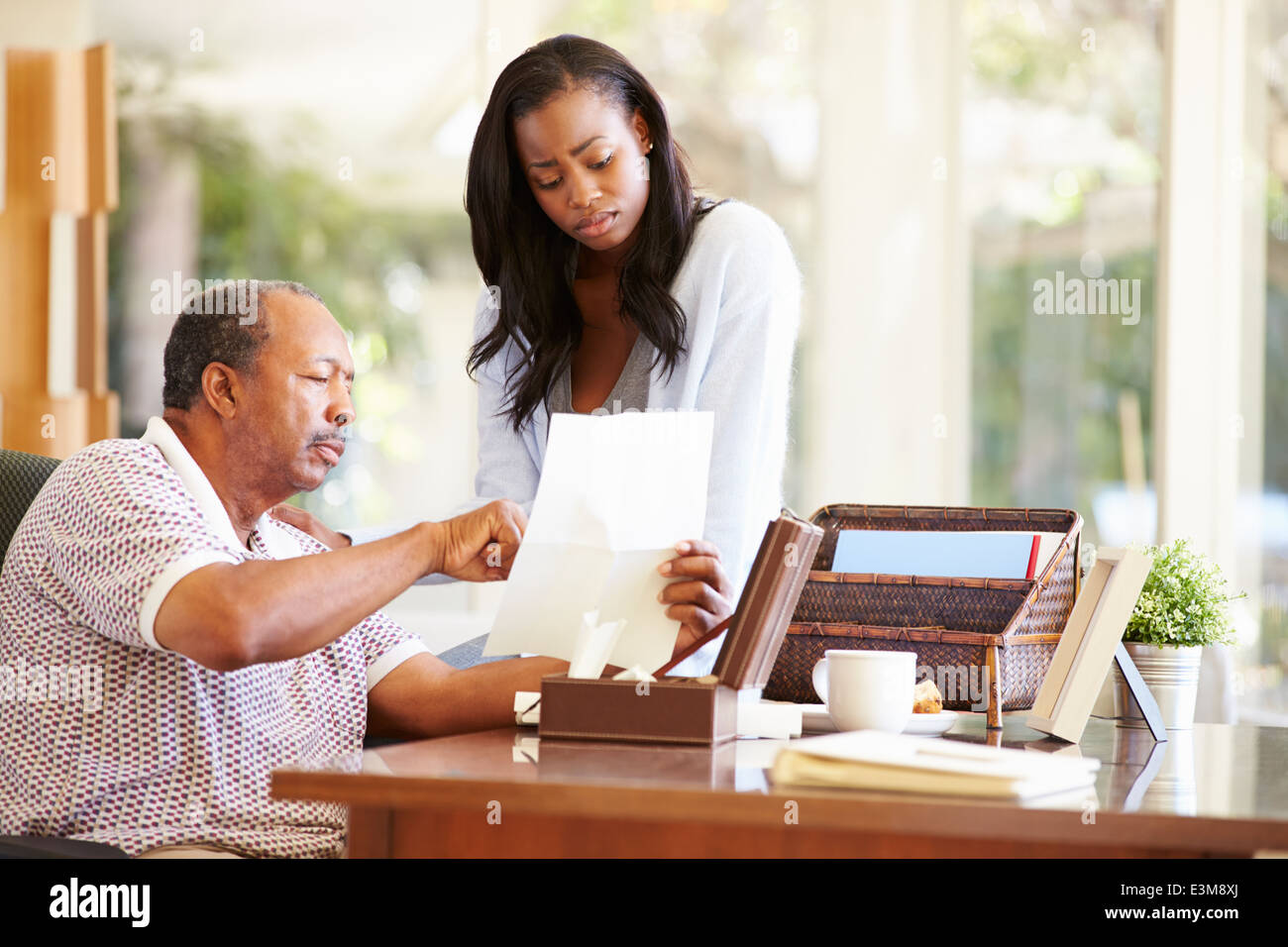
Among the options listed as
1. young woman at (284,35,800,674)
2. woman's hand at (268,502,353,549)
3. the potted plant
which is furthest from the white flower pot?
woman's hand at (268,502,353,549)

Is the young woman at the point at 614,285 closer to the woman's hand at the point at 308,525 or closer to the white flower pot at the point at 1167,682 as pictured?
the woman's hand at the point at 308,525

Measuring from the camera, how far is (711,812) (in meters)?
1.02

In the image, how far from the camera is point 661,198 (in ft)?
6.89

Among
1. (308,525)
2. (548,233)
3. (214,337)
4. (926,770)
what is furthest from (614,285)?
(926,770)

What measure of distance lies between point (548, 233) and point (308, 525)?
0.61m

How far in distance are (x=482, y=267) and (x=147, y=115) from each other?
2156 millimetres

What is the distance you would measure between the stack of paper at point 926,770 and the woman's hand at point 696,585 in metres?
0.32

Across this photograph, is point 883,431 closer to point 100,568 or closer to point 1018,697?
point 1018,697

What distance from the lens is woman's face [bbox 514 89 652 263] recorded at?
6.55 feet

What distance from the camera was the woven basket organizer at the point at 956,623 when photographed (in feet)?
5.09

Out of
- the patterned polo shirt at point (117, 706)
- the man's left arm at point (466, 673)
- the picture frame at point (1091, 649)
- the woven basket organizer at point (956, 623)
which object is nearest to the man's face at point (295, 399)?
the patterned polo shirt at point (117, 706)

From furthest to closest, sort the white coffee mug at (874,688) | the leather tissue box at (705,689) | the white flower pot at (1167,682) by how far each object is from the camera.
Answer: the white flower pot at (1167,682), the white coffee mug at (874,688), the leather tissue box at (705,689)

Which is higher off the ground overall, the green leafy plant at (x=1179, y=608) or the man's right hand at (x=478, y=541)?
the man's right hand at (x=478, y=541)

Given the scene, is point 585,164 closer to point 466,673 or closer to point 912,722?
point 466,673
